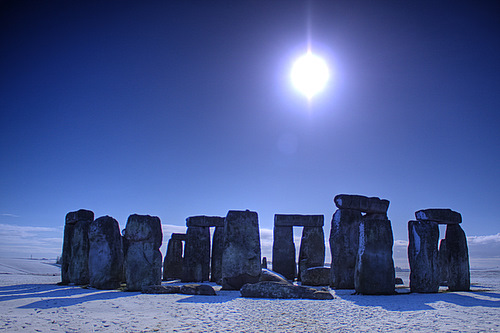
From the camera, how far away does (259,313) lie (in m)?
5.65

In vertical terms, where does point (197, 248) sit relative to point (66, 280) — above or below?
above

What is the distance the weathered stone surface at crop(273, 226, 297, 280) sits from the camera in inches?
603

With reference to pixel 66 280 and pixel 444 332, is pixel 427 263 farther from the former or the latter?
pixel 66 280

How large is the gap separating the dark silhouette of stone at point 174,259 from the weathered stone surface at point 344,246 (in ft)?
29.7

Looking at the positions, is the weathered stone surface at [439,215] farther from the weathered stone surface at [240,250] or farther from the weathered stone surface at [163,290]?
the weathered stone surface at [163,290]

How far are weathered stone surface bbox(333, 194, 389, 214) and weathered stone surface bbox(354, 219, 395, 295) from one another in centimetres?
221

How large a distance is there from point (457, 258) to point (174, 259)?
12602 mm

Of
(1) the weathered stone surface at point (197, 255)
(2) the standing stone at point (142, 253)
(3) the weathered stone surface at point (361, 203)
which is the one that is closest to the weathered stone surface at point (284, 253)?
(1) the weathered stone surface at point (197, 255)

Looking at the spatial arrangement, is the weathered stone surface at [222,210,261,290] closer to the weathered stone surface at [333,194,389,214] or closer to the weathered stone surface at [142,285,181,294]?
the weathered stone surface at [142,285,181,294]

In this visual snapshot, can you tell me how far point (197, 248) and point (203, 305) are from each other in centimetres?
920

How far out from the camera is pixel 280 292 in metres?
7.72

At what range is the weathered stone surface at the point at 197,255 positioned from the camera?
1502 cm

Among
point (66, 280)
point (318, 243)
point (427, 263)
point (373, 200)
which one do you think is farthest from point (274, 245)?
point (66, 280)

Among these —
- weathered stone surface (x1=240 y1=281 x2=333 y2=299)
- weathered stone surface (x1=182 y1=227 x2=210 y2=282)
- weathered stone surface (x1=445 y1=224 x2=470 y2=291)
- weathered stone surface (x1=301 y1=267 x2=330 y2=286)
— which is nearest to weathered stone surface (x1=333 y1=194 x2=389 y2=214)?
weathered stone surface (x1=445 y1=224 x2=470 y2=291)
